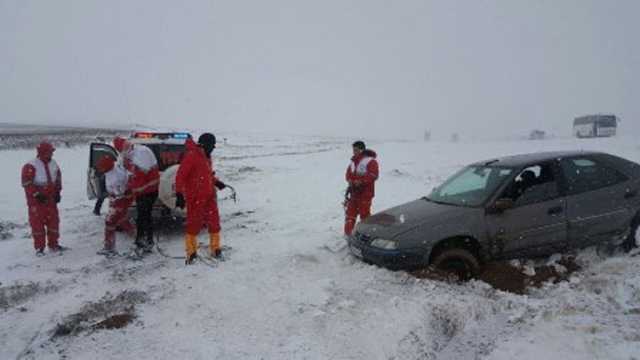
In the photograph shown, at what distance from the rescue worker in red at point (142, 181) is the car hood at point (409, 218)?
3238 millimetres

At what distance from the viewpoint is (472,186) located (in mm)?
7020

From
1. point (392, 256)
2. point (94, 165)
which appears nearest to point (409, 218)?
point (392, 256)

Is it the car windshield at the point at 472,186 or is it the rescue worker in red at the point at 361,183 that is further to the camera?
the rescue worker in red at the point at 361,183

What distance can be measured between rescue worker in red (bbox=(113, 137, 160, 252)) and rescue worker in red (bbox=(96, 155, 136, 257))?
12 centimetres

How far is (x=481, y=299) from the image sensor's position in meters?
5.62

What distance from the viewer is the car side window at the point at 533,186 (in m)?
6.41

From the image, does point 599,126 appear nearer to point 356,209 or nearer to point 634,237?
point 634,237

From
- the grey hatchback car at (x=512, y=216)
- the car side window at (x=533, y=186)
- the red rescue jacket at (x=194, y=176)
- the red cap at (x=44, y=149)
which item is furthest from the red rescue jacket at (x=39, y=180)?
the car side window at (x=533, y=186)

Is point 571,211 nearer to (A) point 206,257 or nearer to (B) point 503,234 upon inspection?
(B) point 503,234

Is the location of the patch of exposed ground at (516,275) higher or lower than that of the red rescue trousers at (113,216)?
lower

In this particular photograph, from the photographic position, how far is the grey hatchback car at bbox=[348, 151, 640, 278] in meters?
6.09

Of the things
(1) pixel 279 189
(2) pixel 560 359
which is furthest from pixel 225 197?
(2) pixel 560 359

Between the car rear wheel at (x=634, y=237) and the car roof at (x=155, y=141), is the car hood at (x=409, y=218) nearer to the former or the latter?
the car rear wheel at (x=634, y=237)

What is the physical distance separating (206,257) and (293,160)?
1850 centimetres
